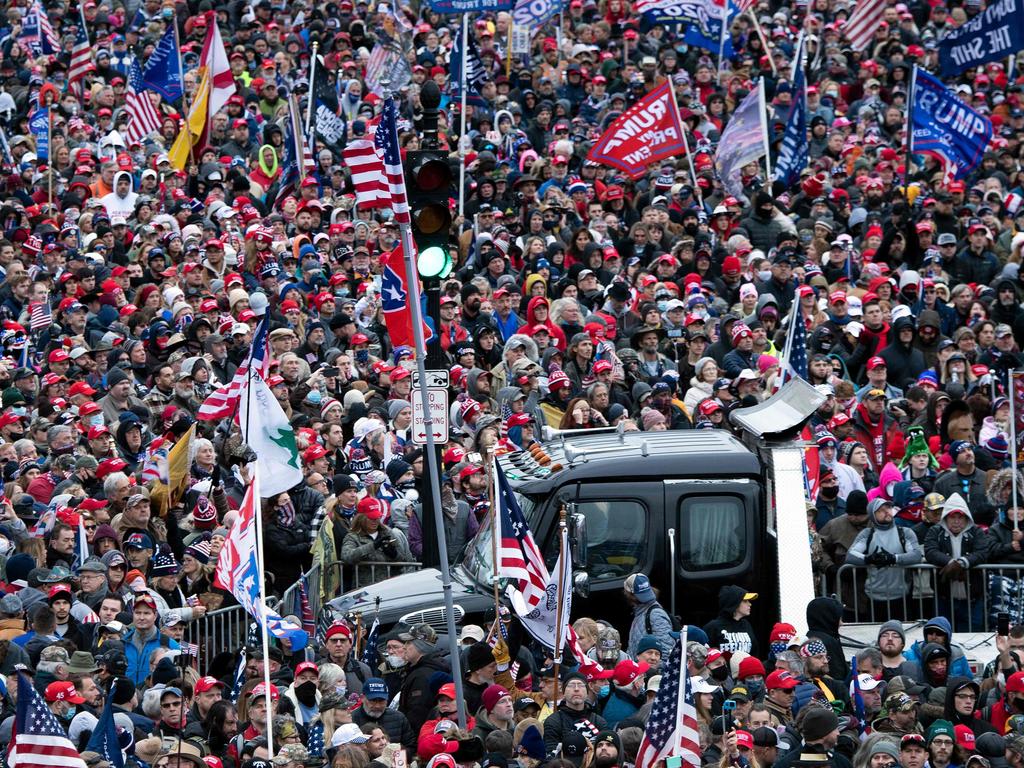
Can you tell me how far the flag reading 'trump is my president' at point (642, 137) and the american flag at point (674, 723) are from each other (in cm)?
1401

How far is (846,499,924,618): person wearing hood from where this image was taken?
51.8 feet

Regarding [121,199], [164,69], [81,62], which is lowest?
[121,199]

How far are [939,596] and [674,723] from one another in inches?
202

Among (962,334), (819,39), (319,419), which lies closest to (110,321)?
(319,419)

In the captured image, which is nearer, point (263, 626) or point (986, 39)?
point (263, 626)

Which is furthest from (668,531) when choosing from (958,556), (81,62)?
(81,62)

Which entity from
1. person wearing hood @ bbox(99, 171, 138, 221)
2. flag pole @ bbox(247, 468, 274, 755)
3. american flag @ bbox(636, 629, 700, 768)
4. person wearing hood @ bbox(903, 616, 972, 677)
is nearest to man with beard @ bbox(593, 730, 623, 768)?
american flag @ bbox(636, 629, 700, 768)

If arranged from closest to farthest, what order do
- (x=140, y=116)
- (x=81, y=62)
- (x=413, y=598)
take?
1. (x=413, y=598)
2. (x=140, y=116)
3. (x=81, y=62)

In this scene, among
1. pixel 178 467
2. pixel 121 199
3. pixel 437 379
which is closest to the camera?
pixel 437 379

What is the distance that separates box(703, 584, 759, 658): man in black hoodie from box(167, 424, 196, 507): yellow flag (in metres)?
4.66

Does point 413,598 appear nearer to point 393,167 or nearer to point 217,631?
point 217,631

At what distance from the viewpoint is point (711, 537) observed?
570 inches

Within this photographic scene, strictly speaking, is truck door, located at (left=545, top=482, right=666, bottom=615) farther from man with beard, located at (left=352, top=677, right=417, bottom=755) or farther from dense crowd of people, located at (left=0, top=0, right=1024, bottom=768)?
man with beard, located at (left=352, top=677, right=417, bottom=755)

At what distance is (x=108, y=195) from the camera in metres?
24.2
